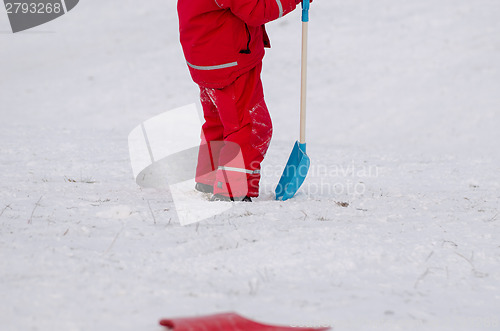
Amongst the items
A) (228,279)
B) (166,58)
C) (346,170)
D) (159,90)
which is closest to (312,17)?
(166,58)

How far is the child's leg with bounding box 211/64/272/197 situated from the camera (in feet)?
11.6

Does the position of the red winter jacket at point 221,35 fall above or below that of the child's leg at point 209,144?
above

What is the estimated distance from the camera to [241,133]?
11.7 ft

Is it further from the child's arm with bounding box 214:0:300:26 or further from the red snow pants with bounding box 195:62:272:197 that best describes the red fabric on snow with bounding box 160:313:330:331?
the child's arm with bounding box 214:0:300:26

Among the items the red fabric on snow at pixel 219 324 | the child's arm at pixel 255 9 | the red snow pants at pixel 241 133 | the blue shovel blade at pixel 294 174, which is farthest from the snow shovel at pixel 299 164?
the red fabric on snow at pixel 219 324

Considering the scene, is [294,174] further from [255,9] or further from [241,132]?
[255,9]

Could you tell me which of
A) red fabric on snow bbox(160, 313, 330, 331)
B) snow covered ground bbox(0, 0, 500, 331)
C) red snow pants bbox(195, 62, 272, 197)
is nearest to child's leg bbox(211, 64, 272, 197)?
red snow pants bbox(195, 62, 272, 197)

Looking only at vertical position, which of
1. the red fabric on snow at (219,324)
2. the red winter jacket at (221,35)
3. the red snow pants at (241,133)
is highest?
the red winter jacket at (221,35)

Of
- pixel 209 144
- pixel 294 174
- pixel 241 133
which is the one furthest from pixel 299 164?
pixel 209 144

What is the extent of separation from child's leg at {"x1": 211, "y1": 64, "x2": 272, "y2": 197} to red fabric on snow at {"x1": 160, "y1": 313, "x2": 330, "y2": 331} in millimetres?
1829

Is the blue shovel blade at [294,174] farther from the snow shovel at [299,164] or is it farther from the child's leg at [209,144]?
the child's leg at [209,144]

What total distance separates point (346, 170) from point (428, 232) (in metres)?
2.08

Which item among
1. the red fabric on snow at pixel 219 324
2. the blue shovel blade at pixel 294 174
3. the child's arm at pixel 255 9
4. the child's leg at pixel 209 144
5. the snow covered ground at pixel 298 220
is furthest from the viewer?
the child's leg at pixel 209 144

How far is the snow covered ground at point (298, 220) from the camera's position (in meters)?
1.90
